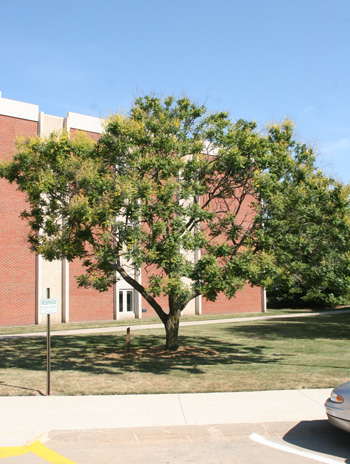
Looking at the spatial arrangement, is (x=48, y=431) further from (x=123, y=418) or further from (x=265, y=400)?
(x=265, y=400)

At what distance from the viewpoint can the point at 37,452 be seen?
257 inches

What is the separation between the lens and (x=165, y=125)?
13.5m

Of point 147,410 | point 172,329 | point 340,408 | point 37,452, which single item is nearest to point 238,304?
point 172,329

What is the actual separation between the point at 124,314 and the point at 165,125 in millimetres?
19814

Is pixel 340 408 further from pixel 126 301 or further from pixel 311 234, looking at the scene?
pixel 126 301

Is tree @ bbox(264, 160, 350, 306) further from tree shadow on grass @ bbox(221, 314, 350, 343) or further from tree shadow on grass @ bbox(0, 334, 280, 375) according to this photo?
tree shadow on grass @ bbox(221, 314, 350, 343)

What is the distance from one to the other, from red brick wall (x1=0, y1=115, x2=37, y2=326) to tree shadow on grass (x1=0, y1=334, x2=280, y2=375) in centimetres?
684

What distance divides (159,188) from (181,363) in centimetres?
534

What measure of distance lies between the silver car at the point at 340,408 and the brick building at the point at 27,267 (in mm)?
19478

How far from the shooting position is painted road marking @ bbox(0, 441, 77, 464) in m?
6.26

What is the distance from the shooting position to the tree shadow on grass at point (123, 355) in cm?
1318

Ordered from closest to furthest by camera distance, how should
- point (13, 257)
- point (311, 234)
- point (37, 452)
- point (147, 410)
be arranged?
point (37, 452), point (147, 410), point (311, 234), point (13, 257)

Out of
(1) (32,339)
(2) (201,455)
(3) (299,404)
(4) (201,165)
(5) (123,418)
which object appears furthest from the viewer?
(1) (32,339)

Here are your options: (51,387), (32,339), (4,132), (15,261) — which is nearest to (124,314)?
(15,261)
